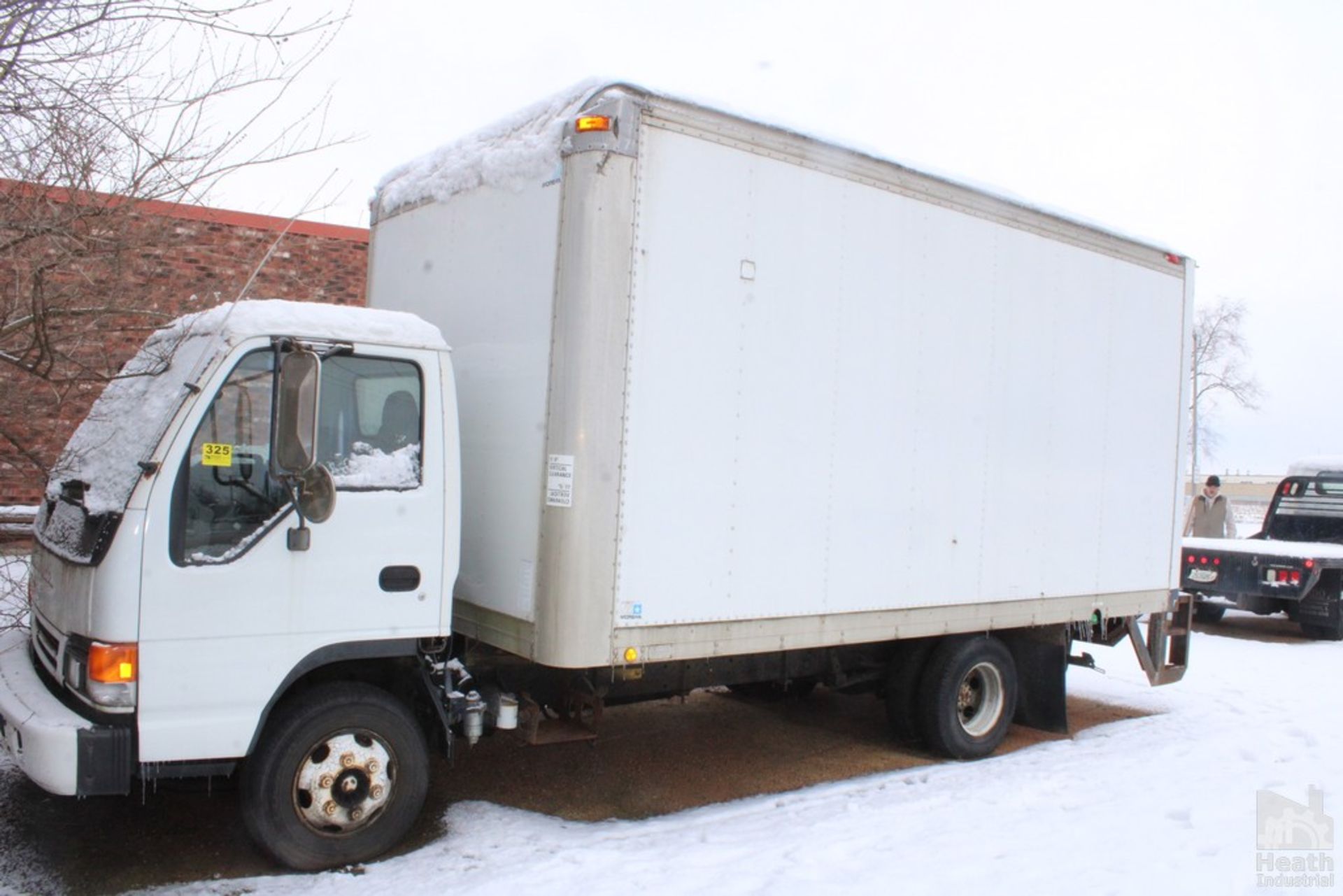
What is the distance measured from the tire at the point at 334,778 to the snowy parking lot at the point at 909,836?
141 mm

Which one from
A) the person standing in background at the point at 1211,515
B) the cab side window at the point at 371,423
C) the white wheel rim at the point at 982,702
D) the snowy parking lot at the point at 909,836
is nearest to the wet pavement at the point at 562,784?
the snowy parking lot at the point at 909,836

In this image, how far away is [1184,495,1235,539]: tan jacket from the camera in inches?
591

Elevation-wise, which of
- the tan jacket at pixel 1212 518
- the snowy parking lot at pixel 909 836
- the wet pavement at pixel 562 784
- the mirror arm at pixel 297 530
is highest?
the mirror arm at pixel 297 530

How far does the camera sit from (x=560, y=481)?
488 centimetres

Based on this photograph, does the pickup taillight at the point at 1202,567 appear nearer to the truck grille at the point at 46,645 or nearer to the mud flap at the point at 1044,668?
the mud flap at the point at 1044,668

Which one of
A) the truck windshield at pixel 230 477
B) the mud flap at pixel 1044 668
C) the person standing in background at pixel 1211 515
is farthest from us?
the person standing in background at pixel 1211 515

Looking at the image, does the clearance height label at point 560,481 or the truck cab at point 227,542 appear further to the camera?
the clearance height label at point 560,481

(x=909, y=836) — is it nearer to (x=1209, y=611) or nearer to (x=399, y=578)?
(x=399, y=578)

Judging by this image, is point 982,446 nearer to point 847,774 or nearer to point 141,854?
point 847,774

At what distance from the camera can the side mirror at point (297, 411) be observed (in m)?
4.27

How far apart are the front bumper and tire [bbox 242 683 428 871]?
561 millimetres

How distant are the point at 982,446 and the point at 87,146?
16.8 ft

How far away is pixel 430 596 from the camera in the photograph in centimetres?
491

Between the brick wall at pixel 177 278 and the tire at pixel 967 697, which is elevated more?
the brick wall at pixel 177 278
